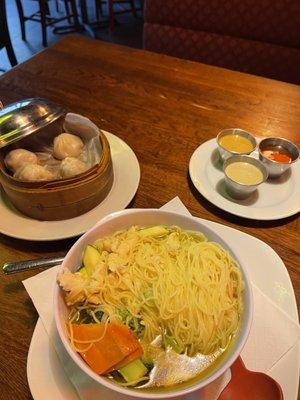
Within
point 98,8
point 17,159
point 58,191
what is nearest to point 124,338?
point 58,191

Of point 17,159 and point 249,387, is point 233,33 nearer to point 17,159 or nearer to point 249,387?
point 17,159

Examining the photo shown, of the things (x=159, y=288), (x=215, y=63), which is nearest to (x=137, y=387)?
(x=159, y=288)

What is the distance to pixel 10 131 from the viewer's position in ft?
3.45

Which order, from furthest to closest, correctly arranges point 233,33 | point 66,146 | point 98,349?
1. point 233,33
2. point 66,146
3. point 98,349

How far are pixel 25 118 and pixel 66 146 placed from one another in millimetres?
→ 152

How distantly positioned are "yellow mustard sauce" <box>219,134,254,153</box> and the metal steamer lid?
0.60m

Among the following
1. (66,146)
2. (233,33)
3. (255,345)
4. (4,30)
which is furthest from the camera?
(4,30)

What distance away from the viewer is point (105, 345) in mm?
678

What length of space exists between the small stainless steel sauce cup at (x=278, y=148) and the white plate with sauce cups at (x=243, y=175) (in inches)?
1.1

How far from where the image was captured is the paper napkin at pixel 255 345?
0.70 m

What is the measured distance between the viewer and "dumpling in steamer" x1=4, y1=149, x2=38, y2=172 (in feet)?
3.57

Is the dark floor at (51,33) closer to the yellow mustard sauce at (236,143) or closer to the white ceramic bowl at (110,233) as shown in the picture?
the yellow mustard sauce at (236,143)

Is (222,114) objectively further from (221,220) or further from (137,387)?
(137,387)

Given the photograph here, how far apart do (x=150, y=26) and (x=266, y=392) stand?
2256 mm
